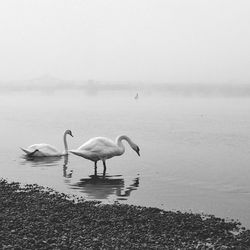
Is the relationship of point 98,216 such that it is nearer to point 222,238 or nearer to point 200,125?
point 222,238

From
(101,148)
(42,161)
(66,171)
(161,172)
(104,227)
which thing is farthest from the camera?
(42,161)

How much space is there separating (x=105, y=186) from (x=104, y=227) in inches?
284

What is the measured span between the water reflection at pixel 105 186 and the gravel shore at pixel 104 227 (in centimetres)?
195

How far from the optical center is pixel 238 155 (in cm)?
3119

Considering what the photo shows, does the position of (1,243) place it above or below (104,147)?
below

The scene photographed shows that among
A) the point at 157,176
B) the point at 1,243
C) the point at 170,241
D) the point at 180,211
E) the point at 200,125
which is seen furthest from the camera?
the point at 200,125

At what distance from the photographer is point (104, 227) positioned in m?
14.2

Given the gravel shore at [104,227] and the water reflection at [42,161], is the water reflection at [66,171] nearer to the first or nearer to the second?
the water reflection at [42,161]

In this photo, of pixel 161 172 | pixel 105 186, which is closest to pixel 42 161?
pixel 161 172

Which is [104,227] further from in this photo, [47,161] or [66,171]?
[47,161]

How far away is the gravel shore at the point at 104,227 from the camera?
41.5ft

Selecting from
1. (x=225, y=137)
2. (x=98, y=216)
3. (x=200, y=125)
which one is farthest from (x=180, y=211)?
(x=200, y=125)

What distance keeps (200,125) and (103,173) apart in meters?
30.7

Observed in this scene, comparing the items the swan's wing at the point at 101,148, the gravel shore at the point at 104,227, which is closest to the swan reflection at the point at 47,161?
the swan's wing at the point at 101,148
